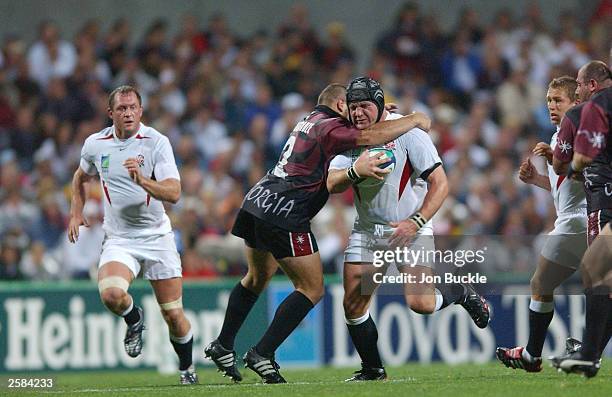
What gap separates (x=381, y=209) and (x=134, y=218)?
92.5 inches

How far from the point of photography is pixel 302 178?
995cm

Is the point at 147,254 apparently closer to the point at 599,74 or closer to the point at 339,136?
the point at 339,136

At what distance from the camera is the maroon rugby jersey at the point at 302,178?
9.77m

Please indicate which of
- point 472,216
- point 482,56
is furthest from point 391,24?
point 472,216

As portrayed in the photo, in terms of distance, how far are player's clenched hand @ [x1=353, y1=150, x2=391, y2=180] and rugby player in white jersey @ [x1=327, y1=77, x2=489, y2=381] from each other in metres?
0.15

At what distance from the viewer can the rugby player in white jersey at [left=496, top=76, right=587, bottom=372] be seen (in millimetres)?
9883

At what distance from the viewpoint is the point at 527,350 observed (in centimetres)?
1008

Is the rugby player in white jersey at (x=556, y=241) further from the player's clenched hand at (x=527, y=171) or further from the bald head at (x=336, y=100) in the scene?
the bald head at (x=336, y=100)

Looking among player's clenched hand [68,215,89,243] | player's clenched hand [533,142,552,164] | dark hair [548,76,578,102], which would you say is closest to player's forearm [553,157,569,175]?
player's clenched hand [533,142,552,164]

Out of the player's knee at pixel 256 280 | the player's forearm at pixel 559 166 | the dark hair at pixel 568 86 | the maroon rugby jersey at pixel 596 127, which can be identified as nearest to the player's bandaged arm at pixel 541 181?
the dark hair at pixel 568 86

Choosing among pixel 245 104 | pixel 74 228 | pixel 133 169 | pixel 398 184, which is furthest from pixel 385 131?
pixel 245 104

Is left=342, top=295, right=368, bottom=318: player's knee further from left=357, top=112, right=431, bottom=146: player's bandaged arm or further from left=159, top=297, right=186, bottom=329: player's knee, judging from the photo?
left=159, top=297, right=186, bottom=329: player's knee

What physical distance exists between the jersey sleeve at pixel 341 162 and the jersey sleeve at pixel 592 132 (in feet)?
6.58

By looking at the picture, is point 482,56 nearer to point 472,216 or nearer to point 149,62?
point 472,216
